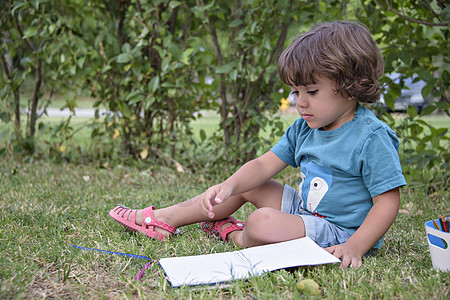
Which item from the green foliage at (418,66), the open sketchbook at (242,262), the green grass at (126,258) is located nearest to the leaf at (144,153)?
the green grass at (126,258)

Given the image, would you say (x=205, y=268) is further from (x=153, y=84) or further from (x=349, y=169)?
(x=153, y=84)

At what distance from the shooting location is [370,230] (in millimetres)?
1654

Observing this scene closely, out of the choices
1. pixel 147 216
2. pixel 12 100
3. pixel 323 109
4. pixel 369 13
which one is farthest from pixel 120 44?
pixel 323 109

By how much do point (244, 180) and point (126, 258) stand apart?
57 cm

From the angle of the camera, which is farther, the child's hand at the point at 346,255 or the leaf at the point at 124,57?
the leaf at the point at 124,57

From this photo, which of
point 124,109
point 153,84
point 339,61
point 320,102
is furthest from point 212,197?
point 124,109

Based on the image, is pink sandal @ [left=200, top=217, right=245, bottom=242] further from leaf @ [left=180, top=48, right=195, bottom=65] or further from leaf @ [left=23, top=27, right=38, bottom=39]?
leaf @ [left=23, top=27, right=38, bottom=39]

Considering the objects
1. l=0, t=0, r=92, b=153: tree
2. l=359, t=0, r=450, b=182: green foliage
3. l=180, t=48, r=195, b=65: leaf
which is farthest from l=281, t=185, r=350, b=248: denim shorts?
l=0, t=0, r=92, b=153: tree

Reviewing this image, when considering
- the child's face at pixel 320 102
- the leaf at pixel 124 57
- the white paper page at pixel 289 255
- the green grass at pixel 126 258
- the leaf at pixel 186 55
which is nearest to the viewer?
the green grass at pixel 126 258

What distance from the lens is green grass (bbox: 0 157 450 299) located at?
1406 millimetres

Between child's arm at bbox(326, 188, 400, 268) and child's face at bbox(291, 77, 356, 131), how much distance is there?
354 millimetres

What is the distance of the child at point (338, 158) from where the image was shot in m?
1.68

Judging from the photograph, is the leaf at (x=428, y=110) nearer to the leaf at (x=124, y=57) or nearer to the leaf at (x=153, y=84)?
the leaf at (x=153, y=84)

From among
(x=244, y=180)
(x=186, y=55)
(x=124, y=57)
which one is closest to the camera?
(x=244, y=180)
